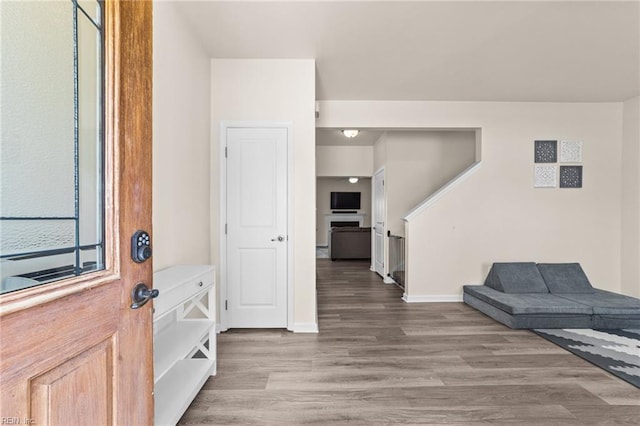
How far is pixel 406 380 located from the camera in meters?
2.22

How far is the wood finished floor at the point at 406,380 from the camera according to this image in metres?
1.84

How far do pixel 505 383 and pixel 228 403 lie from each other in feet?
6.34

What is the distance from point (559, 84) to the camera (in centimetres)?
377

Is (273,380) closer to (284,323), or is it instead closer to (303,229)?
(284,323)

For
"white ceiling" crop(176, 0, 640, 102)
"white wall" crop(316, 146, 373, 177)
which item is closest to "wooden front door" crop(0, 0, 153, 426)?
"white ceiling" crop(176, 0, 640, 102)

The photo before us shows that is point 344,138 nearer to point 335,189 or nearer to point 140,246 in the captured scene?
point 335,189

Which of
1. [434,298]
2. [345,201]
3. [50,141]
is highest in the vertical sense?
[345,201]

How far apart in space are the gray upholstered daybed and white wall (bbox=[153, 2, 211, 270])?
11.0 feet

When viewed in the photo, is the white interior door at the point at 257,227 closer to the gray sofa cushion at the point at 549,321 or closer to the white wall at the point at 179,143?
the white wall at the point at 179,143

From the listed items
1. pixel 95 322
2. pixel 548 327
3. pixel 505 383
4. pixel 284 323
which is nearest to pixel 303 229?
pixel 284 323

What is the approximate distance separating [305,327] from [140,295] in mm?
2431

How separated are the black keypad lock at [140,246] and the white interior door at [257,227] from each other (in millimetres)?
2202

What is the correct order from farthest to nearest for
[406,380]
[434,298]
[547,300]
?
1. [434,298]
2. [547,300]
3. [406,380]

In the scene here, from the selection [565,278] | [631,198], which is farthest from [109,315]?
[631,198]
